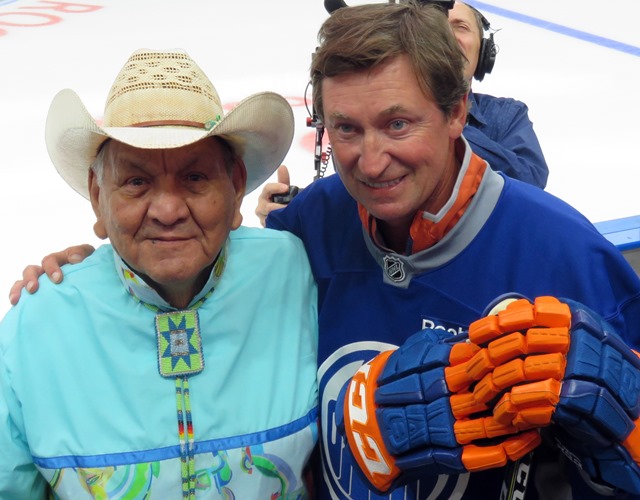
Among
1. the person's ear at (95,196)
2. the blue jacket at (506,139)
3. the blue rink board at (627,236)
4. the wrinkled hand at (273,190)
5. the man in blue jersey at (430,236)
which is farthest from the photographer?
the blue rink board at (627,236)

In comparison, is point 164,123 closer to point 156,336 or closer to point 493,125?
point 156,336

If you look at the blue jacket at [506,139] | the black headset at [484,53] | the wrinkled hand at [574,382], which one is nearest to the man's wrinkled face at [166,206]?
the wrinkled hand at [574,382]

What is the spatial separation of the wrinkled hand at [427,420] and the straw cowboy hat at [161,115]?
0.41 m

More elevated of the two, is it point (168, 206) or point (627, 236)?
point (168, 206)

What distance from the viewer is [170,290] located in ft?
4.36

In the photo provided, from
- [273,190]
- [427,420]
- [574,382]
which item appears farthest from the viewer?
[273,190]

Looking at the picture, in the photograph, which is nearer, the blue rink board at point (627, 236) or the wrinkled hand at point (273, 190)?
the wrinkled hand at point (273, 190)

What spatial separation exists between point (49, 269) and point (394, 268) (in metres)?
0.55

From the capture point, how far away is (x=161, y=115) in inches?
48.3

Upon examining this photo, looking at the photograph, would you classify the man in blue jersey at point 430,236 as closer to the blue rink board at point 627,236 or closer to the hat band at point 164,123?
the hat band at point 164,123

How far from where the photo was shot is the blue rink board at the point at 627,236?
7.61 ft

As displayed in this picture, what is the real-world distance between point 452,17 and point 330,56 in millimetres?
1216

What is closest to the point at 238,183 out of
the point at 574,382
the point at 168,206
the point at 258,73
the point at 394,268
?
the point at 168,206

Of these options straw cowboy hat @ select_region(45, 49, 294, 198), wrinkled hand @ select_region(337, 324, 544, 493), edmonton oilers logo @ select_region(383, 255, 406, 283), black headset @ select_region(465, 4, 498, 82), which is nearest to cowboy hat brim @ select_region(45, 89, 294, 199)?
straw cowboy hat @ select_region(45, 49, 294, 198)
